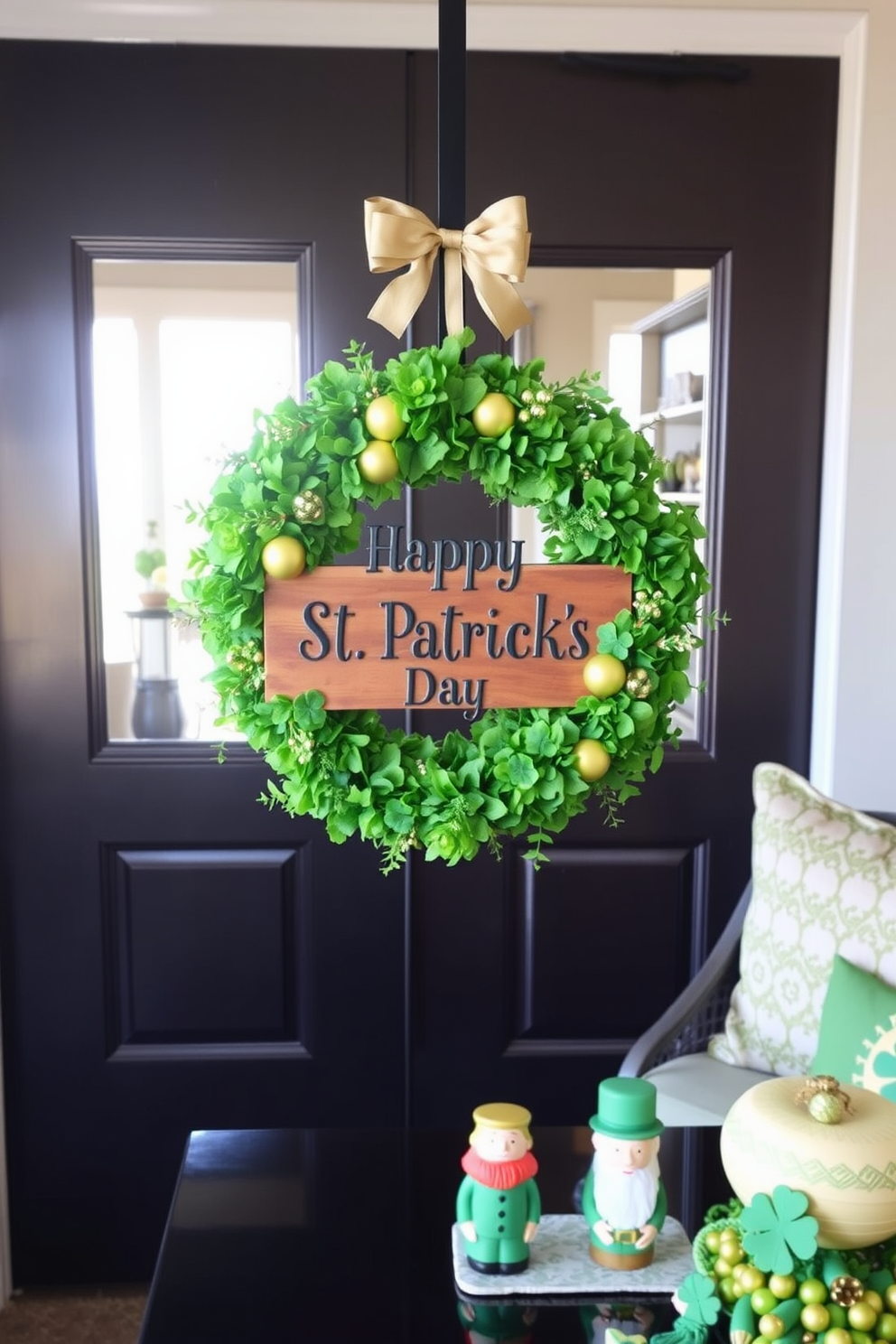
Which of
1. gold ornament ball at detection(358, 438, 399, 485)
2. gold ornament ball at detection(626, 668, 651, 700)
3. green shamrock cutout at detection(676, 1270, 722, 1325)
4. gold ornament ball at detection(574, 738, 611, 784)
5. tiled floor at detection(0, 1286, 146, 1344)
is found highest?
gold ornament ball at detection(358, 438, 399, 485)

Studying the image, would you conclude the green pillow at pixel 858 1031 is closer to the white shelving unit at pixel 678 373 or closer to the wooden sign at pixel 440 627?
the wooden sign at pixel 440 627

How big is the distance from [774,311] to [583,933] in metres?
1.23

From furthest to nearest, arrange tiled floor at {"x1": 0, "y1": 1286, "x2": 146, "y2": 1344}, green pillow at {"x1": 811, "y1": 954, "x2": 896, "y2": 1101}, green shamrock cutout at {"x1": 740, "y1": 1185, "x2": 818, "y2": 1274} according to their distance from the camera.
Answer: tiled floor at {"x1": 0, "y1": 1286, "x2": 146, "y2": 1344} → green pillow at {"x1": 811, "y1": 954, "x2": 896, "y2": 1101} → green shamrock cutout at {"x1": 740, "y1": 1185, "x2": 818, "y2": 1274}

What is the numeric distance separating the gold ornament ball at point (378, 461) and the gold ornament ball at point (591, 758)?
1.04 ft

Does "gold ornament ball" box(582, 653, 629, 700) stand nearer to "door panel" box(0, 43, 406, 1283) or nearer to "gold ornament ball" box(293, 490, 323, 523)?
"gold ornament ball" box(293, 490, 323, 523)

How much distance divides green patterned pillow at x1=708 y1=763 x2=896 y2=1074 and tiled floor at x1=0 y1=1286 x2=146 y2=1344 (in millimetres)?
1211

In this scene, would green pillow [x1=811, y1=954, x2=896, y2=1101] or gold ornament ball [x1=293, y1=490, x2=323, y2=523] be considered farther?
green pillow [x1=811, y1=954, x2=896, y2=1101]

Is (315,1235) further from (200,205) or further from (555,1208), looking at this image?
(200,205)

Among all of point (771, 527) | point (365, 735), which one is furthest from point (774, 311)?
point (365, 735)

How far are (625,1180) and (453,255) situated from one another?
948 mm

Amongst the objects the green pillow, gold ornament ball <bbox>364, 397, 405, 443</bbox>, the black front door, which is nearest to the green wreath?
gold ornament ball <bbox>364, 397, 405, 443</bbox>

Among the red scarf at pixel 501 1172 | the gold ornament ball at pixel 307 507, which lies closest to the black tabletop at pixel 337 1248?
the red scarf at pixel 501 1172

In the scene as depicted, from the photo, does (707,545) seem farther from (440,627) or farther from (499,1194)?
(499,1194)

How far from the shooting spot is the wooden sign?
1159mm
